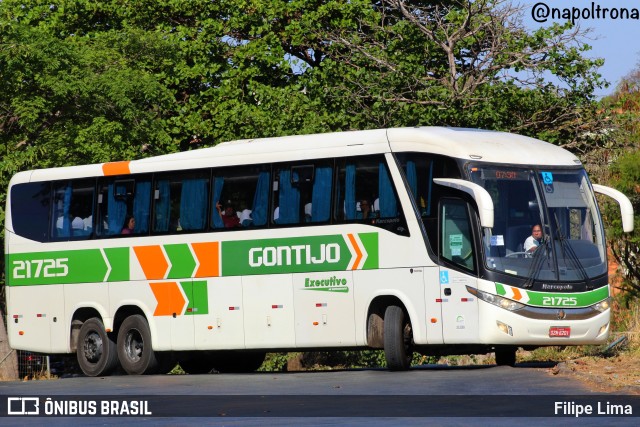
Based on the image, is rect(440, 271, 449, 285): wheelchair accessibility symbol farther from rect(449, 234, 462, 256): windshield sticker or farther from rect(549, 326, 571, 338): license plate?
rect(549, 326, 571, 338): license plate

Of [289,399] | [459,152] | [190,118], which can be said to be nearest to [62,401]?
[289,399]

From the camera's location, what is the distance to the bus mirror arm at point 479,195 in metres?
19.6

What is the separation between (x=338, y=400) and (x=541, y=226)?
5.49m

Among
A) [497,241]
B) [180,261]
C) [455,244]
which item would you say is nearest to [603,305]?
[497,241]

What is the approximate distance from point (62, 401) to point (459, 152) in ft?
21.7

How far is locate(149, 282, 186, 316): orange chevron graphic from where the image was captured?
24.3 meters

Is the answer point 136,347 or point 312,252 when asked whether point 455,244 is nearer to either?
point 312,252

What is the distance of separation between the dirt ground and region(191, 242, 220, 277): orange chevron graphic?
5988mm

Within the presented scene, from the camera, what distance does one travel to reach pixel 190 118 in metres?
42.9

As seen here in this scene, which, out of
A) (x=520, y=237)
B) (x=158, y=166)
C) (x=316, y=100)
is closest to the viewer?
(x=520, y=237)

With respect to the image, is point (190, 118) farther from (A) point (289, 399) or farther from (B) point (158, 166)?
(A) point (289, 399)

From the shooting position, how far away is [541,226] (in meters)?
20.8

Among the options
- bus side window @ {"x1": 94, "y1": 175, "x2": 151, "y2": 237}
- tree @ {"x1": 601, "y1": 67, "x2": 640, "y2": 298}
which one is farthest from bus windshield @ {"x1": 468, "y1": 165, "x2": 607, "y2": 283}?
tree @ {"x1": 601, "y1": 67, "x2": 640, "y2": 298}

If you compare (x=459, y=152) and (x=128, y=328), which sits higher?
(x=459, y=152)
